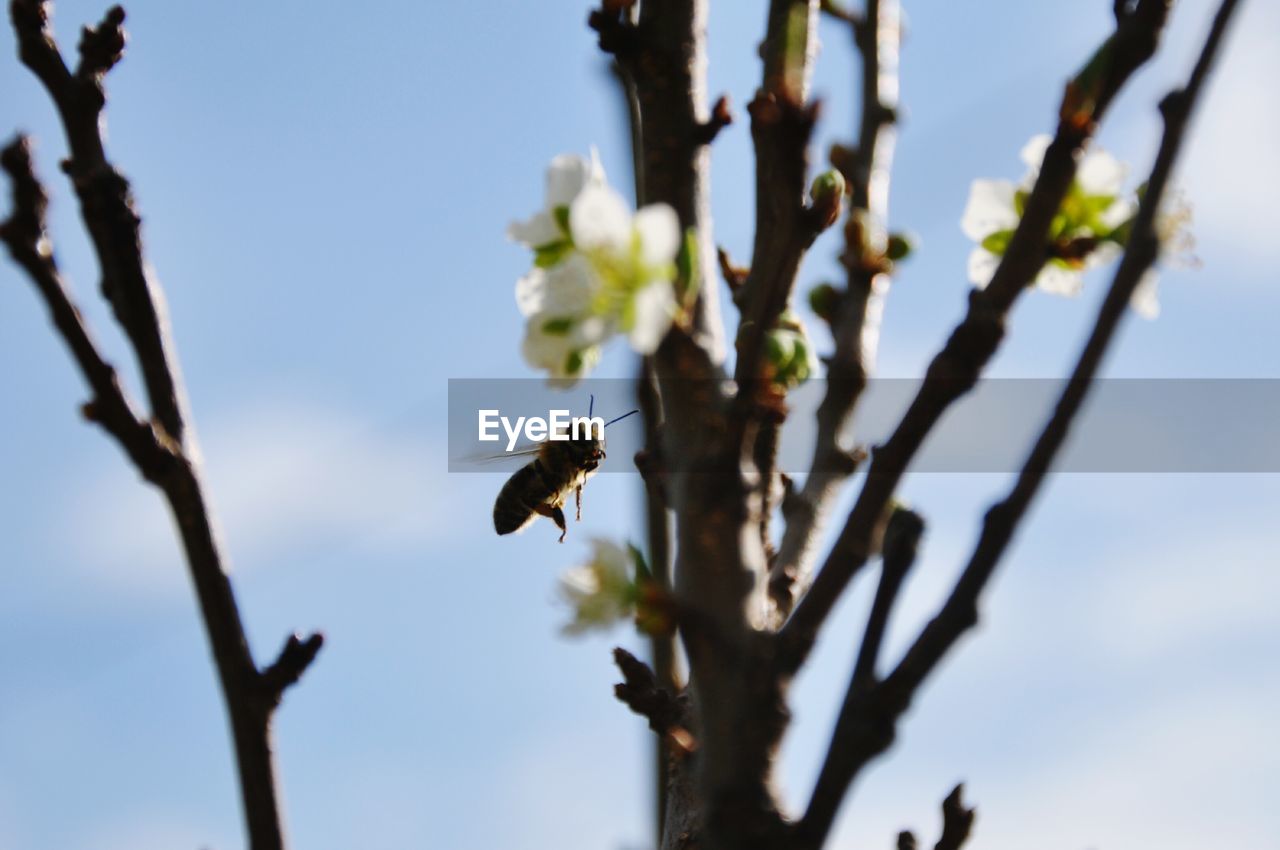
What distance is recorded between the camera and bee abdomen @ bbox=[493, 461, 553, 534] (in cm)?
300

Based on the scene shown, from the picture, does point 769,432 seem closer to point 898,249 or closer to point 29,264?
point 898,249

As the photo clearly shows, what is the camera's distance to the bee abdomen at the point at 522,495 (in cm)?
300

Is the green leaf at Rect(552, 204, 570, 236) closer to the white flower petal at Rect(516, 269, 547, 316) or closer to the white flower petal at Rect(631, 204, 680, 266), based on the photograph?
the white flower petal at Rect(516, 269, 547, 316)

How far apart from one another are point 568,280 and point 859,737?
0.67 metres

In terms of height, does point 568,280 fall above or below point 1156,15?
below

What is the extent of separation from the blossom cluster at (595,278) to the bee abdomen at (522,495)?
4.39 feet

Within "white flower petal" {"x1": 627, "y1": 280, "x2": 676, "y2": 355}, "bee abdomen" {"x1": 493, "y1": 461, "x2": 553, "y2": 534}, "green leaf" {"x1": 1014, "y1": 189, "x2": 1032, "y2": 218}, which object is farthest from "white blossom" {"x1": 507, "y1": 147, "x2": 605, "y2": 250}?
"bee abdomen" {"x1": 493, "y1": 461, "x2": 553, "y2": 534}

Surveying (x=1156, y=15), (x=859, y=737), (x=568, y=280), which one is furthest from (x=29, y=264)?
(x=1156, y=15)

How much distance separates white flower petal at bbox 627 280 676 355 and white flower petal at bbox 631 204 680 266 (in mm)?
35

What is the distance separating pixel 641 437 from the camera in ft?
7.99

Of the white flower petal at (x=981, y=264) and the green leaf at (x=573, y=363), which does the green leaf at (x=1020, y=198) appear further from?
the green leaf at (x=573, y=363)

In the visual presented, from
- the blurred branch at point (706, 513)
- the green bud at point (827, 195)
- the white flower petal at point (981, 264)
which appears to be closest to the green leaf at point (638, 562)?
the blurred branch at point (706, 513)

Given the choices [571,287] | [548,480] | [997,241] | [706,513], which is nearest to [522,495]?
[548,480]

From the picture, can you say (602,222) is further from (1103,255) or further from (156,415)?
(1103,255)
